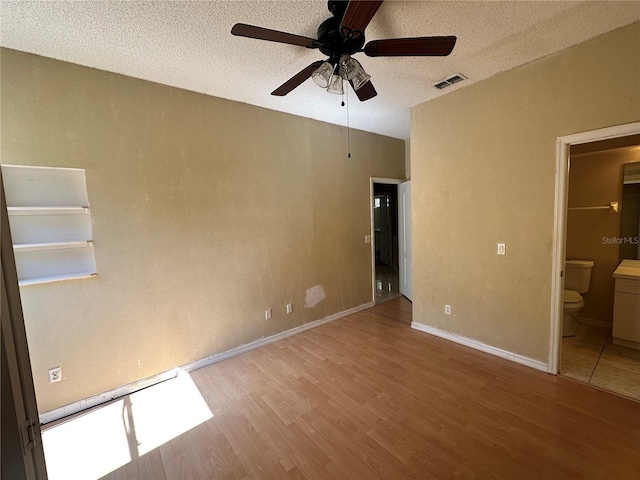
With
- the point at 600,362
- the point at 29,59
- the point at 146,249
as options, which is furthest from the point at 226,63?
the point at 600,362

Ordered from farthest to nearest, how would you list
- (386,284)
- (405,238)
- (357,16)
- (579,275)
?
(386,284), (405,238), (579,275), (357,16)

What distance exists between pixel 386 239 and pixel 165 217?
5.23 meters

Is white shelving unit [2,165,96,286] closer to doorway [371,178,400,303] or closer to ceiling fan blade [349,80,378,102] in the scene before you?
ceiling fan blade [349,80,378,102]

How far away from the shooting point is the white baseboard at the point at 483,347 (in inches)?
94.8

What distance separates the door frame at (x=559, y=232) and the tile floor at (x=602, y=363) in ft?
0.80

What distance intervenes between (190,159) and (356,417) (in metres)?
2.59

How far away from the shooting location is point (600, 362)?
244 cm

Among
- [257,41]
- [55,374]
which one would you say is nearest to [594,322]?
[257,41]

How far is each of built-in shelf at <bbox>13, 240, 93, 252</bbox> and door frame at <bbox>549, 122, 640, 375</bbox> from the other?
3.79m

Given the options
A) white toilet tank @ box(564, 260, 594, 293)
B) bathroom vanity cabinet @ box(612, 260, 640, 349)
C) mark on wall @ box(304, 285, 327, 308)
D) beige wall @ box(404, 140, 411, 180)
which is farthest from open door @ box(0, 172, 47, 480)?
beige wall @ box(404, 140, 411, 180)

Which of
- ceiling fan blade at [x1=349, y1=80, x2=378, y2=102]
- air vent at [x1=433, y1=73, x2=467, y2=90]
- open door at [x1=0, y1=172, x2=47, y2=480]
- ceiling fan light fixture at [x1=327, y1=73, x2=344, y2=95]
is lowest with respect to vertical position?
open door at [x1=0, y1=172, x2=47, y2=480]

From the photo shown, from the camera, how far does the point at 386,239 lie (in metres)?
6.68

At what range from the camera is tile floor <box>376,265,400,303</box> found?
466 cm

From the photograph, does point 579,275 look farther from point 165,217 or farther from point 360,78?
point 165,217
